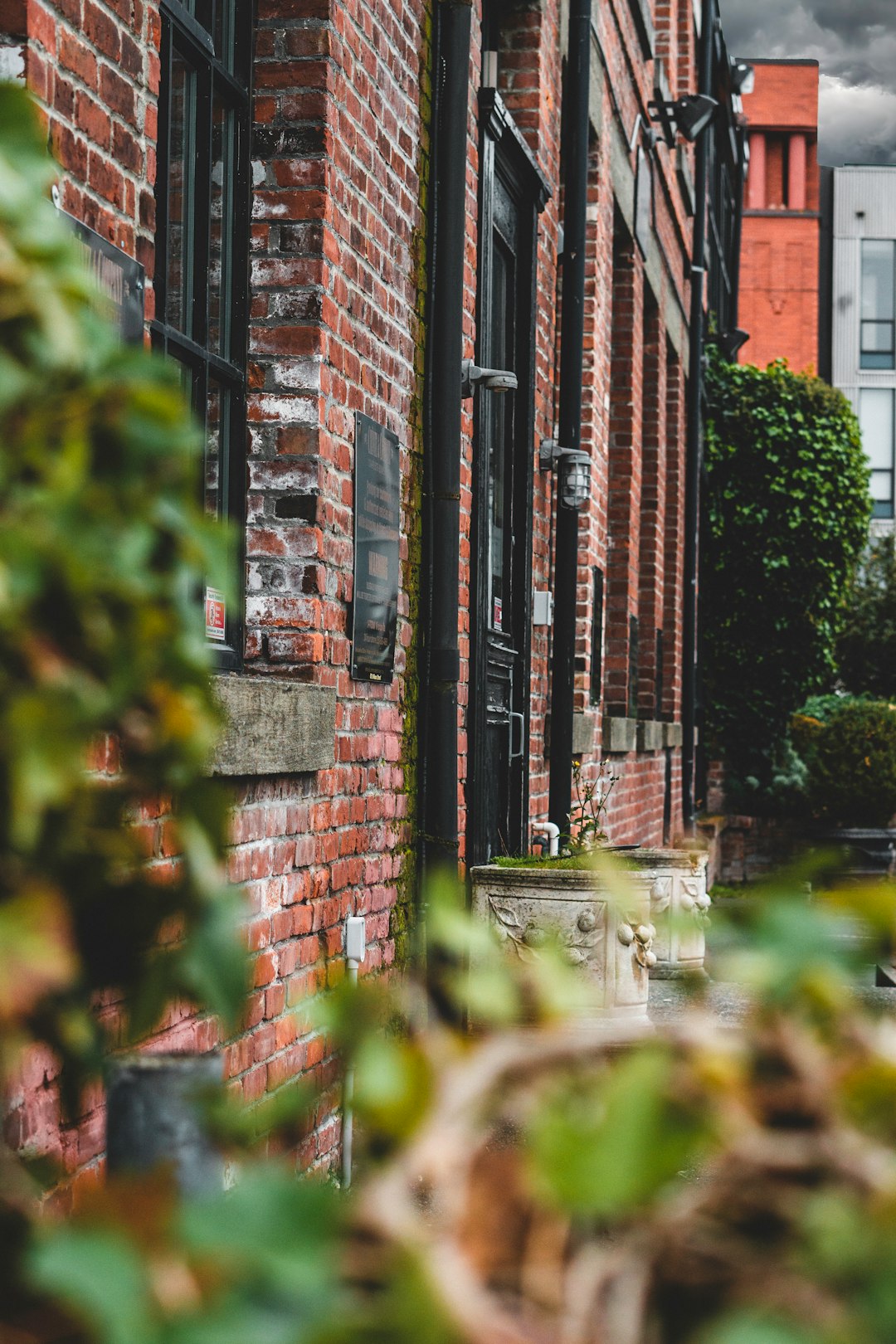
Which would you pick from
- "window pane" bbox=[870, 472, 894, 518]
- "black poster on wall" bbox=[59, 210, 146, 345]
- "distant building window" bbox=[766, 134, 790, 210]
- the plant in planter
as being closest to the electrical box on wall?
the plant in planter

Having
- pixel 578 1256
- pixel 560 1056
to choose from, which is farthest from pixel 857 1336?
pixel 560 1056

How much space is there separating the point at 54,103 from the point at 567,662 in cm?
530

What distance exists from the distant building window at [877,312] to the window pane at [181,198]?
138ft

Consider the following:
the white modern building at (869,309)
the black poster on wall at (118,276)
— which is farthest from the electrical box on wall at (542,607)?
the white modern building at (869,309)

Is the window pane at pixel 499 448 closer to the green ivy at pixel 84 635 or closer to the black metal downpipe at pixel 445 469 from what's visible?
the black metal downpipe at pixel 445 469

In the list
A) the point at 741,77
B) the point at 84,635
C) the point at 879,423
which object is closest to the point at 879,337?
the point at 879,423

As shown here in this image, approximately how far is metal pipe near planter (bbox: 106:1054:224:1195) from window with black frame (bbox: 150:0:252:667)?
2.80m

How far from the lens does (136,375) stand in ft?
3.71

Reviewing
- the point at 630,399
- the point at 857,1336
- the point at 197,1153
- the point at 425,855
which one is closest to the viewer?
the point at 857,1336

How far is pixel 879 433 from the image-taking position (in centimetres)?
4372

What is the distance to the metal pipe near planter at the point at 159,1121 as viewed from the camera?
124 centimetres

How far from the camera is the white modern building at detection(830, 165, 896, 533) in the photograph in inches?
1719

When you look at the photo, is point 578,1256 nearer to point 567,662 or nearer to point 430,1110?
point 430,1110

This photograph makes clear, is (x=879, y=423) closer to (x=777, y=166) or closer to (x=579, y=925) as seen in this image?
(x=777, y=166)
